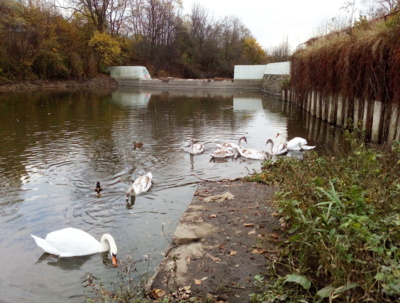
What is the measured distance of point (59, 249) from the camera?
448cm

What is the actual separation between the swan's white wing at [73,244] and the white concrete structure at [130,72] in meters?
39.1

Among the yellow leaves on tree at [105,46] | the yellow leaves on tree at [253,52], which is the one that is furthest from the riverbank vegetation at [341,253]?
the yellow leaves on tree at [253,52]

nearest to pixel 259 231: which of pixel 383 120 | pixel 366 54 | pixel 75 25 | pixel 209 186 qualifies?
pixel 209 186

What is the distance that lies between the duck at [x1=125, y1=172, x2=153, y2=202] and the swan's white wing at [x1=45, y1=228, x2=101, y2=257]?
173 cm

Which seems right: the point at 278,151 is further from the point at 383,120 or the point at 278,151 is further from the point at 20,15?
the point at 20,15

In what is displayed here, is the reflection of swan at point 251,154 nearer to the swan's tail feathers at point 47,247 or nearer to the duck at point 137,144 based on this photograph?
the duck at point 137,144

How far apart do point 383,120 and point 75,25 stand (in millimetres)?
41863

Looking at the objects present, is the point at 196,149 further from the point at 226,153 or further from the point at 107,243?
the point at 107,243

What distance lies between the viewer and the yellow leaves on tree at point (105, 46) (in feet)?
139

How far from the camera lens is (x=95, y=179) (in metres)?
7.38

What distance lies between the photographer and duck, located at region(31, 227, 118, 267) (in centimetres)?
445

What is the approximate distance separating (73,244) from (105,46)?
1661 inches

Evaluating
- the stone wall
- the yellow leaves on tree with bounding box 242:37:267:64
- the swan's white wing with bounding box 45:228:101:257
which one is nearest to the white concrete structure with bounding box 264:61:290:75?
the stone wall

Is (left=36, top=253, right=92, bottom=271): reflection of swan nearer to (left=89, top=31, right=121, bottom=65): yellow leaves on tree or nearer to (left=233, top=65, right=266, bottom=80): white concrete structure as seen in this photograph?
(left=233, top=65, right=266, bottom=80): white concrete structure
